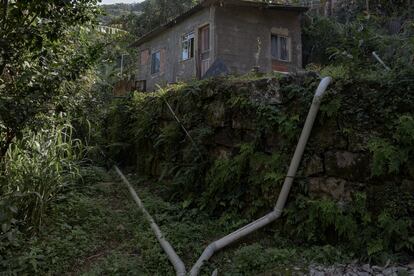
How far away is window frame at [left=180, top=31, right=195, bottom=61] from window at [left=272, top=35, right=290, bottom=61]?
3143 millimetres

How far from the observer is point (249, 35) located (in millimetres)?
13781

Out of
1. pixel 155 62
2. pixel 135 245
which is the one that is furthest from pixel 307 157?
pixel 155 62

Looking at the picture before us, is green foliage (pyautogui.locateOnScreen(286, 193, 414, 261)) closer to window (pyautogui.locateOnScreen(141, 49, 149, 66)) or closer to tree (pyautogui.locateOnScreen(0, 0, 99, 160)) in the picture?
tree (pyautogui.locateOnScreen(0, 0, 99, 160))

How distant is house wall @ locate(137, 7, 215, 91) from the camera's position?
551 inches

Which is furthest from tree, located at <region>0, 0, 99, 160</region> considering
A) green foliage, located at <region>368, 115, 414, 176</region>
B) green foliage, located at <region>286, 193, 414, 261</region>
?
green foliage, located at <region>368, 115, 414, 176</region>

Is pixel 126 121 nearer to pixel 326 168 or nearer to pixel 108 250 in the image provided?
pixel 108 250

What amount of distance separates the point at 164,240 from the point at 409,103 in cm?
287

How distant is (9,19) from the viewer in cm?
320

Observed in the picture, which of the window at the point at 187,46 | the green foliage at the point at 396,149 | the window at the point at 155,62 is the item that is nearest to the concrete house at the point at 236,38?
the window at the point at 187,46

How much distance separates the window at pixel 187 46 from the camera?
14.8m

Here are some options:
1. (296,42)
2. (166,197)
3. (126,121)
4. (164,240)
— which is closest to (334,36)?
(296,42)

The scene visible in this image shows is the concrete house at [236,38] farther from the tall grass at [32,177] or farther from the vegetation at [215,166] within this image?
the vegetation at [215,166]

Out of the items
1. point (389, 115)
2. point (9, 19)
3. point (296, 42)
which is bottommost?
point (389, 115)

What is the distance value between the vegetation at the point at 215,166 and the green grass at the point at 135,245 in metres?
0.02
